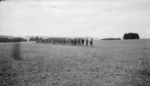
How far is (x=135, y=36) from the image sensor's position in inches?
3312

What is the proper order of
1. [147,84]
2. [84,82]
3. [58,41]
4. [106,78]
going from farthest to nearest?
[58,41], [106,78], [84,82], [147,84]

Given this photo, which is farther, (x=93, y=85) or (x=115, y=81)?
(x=115, y=81)

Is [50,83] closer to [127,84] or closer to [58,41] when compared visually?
[127,84]

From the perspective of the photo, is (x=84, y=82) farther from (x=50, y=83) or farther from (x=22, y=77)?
(x=22, y=77)

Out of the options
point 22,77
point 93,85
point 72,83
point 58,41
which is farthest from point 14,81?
point 58,41

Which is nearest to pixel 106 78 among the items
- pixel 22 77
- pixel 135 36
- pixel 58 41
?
pixel 22 77

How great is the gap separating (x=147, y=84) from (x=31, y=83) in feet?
15.9

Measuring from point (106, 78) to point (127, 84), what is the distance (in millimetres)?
1104

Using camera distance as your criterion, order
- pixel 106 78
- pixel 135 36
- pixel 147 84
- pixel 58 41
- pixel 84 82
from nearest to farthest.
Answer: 1. pixel 147 84
2. pixel 84 82
3. pixel 106 78
4. pixel 58 41
5. pixel 135 36

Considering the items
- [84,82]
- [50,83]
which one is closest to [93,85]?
[84,82]

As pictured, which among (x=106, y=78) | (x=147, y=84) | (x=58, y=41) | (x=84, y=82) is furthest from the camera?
(x=58, y=41)

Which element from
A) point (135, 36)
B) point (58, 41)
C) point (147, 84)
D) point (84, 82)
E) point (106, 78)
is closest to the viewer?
Result: point (147, 84)

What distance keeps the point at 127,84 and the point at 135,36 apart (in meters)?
86.1

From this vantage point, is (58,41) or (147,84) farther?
(58,41)
